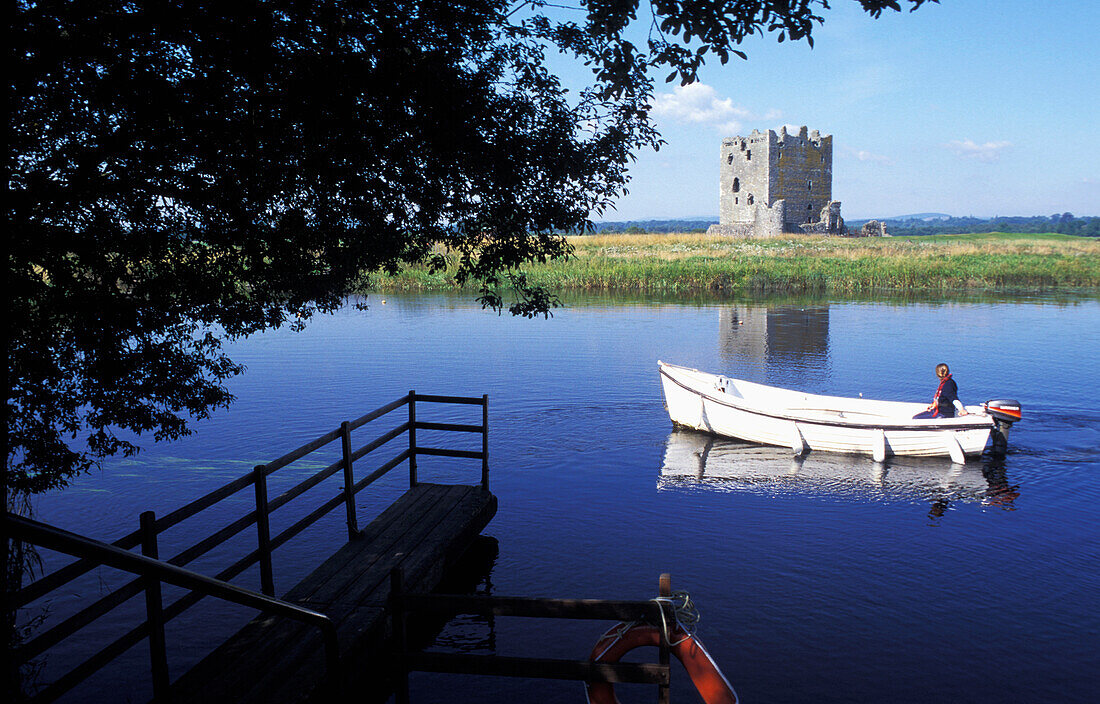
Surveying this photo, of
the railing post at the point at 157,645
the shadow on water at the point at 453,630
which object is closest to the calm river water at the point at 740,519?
the shadow on water at the point at 453,630

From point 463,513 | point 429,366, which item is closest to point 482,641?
point 463,513

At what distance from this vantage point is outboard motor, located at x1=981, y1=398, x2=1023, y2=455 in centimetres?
1611

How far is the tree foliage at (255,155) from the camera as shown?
681 centimetres

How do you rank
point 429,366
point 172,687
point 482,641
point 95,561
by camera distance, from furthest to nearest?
point 429,366, point 482,641, point 172,687, point 95,561

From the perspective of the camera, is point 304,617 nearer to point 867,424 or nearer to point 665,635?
point 665,635

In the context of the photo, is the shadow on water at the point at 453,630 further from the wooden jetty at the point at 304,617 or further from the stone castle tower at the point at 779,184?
the stone castle tower at the point at 779,184

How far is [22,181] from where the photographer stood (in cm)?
715

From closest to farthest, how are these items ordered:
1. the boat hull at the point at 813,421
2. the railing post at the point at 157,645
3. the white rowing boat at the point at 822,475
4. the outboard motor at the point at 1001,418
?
the railing post at the point at 157,645
the white rowing boat at the point at 822,475
the outboard motor at the point at 1001,418
the boat hull at the point at 813,421

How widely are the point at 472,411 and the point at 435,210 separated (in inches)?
479

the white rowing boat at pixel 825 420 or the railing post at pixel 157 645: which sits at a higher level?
the railing post at pixel 157 645

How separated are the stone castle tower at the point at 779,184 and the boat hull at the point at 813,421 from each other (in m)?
54.9

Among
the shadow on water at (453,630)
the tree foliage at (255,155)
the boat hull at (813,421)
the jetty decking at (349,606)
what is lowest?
the shadow on water at (453,630)

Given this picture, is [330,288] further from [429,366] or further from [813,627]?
[429,366]

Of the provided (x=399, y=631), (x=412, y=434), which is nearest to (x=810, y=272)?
(x=412, y=434)
